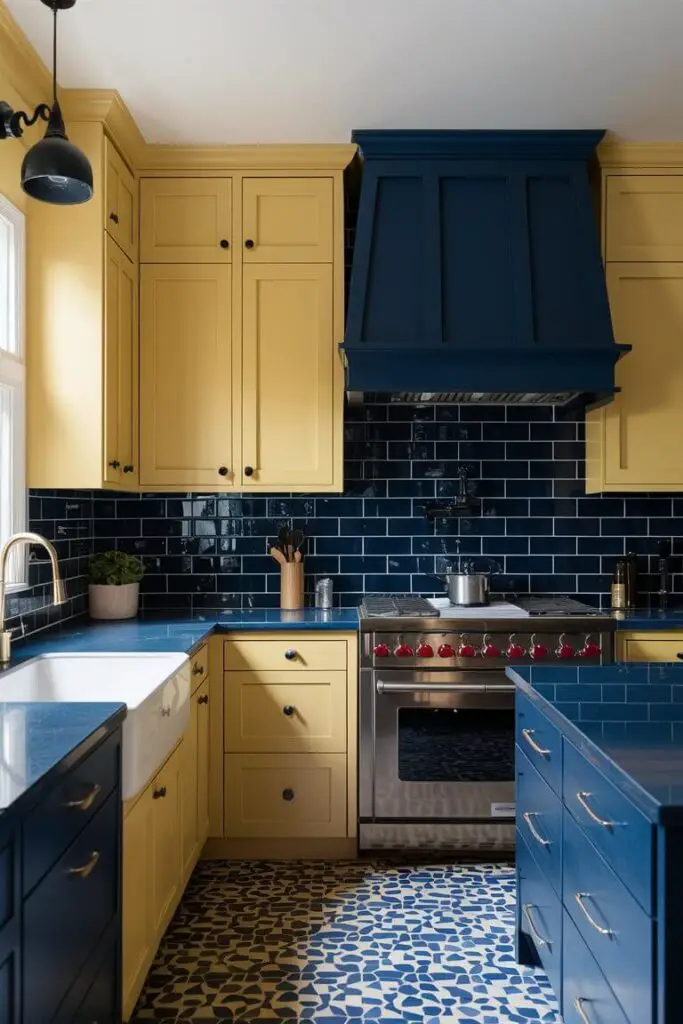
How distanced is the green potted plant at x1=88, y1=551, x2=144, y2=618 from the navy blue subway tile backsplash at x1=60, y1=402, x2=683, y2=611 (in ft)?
0.87

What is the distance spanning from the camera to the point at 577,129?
337 cm

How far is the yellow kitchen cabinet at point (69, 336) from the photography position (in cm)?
298

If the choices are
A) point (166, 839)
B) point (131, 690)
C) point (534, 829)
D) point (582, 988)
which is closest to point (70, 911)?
point (131, 690)

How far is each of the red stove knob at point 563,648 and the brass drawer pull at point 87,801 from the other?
204cm

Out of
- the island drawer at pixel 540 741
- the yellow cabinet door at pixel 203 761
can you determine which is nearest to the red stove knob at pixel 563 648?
the island drawer at pixel 540 741

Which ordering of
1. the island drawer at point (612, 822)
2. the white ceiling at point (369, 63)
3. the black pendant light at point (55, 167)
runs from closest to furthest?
the island drawer at point (612, 822) < the black pendant light at point (55, 167) < the white ceiling at point (369, 63)

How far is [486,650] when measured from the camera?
3.24 m

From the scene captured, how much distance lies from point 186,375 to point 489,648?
1.67m

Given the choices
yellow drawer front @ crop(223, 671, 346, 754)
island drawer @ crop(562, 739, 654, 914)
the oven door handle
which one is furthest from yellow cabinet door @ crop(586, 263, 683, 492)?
island drawer @ crop(562, 739, 654, 914)

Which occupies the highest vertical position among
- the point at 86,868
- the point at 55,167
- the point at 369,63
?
the point at 369,63

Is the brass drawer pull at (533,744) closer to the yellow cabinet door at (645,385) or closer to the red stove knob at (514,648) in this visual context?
the red stove knob at (514,648)

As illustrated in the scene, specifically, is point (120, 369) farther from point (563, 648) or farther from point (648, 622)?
point (648, 622)

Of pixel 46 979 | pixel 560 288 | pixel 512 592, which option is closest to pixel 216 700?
pixel 512 592

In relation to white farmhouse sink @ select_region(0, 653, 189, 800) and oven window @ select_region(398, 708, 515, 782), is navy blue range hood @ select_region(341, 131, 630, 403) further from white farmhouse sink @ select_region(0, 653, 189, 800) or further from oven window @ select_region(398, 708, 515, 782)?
white farmhouse sink @ select_region(0, 653, 189, 800)
